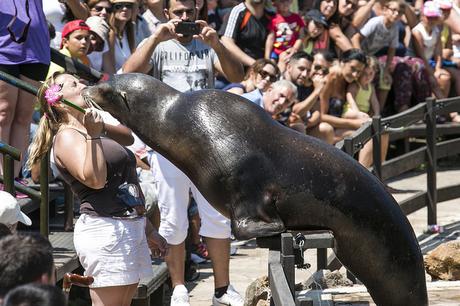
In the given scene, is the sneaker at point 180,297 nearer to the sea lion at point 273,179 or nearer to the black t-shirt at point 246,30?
the sea lion at point 273,179

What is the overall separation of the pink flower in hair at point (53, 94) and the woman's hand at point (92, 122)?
25 centimetres

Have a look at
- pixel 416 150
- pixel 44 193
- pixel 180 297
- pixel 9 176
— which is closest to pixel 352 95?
pixel 416 150

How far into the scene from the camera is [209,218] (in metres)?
7.68

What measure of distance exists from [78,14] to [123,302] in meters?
4.23

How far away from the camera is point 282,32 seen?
1161cm

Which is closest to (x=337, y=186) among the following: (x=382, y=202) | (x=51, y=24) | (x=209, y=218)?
(x=382, y=202)

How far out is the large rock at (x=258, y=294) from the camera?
23.1ft

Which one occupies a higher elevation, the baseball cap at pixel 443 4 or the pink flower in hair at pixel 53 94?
the pink flower in hair at pixel 53 94

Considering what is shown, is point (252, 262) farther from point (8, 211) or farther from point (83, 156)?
point (8, 211)

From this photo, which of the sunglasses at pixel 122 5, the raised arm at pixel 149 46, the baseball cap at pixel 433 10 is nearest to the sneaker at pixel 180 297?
the raised arm at pixel 149 46

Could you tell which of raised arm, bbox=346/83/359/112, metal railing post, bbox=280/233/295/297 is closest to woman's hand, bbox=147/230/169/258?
metal railing post, bbox=280/233/295/297

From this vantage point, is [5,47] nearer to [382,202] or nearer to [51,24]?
[51,24]

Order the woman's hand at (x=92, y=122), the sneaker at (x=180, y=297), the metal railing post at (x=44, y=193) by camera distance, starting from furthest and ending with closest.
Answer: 1. the sneaker at (x=180, y=297)
2. the metal railing post at (x=44, y=193)
3. the woman's hand at (x=92, y=122)

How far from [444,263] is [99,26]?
3605 mm
